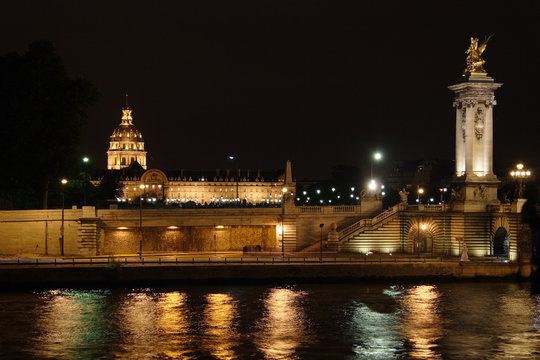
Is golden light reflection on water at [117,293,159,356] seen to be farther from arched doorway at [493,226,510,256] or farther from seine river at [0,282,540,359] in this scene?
arched doorway at [493,226,510,256]

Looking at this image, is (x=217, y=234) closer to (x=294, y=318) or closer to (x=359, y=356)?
(x=294, y=318)

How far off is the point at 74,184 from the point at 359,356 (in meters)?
48.1

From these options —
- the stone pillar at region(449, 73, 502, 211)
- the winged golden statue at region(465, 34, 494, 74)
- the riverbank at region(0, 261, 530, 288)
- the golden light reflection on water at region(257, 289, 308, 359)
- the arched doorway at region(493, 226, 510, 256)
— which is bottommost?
the golden light reflection on water at region(257, 289, 308, 359)

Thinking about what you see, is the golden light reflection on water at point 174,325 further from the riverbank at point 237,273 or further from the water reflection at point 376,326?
the water reflection at point 376,326

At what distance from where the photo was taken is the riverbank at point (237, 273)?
55562mm

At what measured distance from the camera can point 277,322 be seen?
44906 mm

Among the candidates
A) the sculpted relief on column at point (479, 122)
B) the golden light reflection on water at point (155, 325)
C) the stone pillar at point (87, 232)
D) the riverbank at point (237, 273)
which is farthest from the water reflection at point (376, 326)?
the stone pillar at point (87, 232)

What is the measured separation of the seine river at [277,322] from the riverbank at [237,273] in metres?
1.12

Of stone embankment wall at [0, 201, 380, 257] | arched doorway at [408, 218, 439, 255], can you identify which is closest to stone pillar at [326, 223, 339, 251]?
stone embankment wall at [0, 201, 380, 257]

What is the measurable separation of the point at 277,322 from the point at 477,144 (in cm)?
2940

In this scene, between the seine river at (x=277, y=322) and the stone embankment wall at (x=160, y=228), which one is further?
the stone embankment wall at (x=160, y=228)

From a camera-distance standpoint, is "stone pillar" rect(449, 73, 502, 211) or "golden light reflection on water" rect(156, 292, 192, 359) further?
"stone pillar" rect(449, 73, 502, 211)

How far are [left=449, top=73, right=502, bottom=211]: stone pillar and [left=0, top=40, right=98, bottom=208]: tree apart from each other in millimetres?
32903

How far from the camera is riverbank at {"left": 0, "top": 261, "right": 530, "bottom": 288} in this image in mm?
55562
